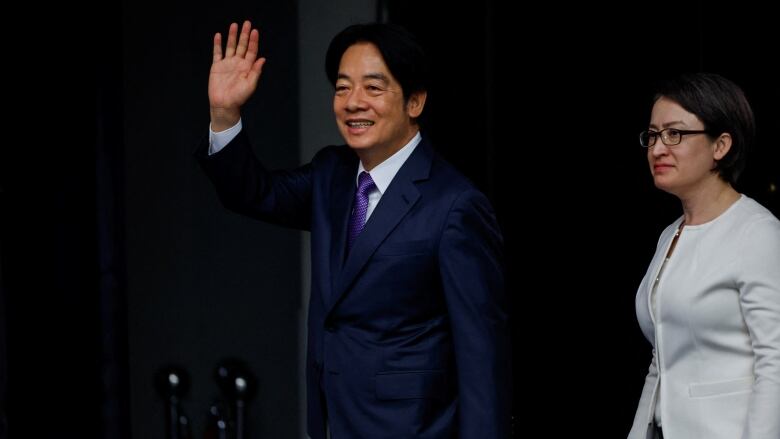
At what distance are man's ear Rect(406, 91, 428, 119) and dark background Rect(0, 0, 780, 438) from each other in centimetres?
99

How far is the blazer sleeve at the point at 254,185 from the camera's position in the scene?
260cm

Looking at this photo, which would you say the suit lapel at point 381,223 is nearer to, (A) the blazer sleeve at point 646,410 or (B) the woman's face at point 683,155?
(B) the woman's face at point 683,155

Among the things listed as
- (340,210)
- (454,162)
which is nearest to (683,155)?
(340,210)

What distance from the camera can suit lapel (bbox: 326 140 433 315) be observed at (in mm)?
2500

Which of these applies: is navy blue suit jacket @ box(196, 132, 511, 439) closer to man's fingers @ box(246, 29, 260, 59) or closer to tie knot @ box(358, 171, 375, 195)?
tie knot @ box(358, 171, 375, 195)

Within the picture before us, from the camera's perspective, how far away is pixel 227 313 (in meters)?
3.81

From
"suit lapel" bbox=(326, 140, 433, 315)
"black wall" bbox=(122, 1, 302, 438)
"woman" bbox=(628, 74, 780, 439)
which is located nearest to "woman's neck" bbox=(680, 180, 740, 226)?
"woman" bbox=(628, 74, 780, 439)

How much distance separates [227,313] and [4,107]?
1010 mm

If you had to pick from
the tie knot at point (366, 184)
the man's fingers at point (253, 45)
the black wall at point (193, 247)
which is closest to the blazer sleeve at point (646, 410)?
the tie knot at point (366, 184)

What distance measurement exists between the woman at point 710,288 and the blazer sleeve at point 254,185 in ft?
2.63

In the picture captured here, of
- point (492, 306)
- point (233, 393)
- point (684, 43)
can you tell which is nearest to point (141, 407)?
point (233, 393)

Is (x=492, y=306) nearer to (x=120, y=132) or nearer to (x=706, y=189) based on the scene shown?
(x=706, y=189)

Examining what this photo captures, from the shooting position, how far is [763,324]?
7.13ft

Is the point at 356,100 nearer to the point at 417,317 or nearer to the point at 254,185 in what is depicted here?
the point at 254,185
